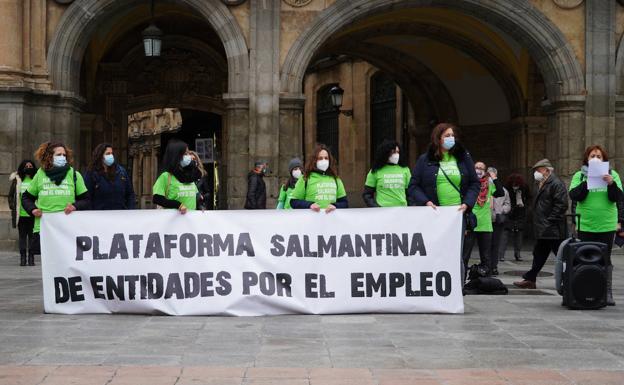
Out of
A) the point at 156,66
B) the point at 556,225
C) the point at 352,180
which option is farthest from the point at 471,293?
the point at 352,180

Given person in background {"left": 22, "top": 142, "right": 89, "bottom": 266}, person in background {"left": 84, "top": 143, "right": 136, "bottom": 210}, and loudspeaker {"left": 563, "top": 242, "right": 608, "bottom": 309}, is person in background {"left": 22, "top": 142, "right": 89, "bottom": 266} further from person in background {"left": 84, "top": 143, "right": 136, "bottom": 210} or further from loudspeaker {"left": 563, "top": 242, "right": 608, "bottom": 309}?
loudspeaker {"left": 563, "top": 242, "right": 608, "bottom": 309}

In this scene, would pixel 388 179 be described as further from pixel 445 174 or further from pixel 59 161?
pixel 59 161

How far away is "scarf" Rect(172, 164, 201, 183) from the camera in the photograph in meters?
10.7

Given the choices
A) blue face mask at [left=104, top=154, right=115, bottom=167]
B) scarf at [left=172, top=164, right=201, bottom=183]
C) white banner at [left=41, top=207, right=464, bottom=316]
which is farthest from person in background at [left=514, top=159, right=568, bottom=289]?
blue face mask at [left=104, top=154, right=115, bottom=167]

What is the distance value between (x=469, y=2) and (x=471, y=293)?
10.1 metres

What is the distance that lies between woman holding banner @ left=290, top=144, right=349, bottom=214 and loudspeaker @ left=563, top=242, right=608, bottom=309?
2.19 m

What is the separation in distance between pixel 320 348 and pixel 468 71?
21.4 meters

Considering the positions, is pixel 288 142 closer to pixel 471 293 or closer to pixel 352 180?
pixel 471 293

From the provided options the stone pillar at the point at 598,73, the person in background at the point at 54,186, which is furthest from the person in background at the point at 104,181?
the stone pillar at the point at 598,73

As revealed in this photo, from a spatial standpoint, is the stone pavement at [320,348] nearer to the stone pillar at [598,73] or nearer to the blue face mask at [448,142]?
the blue face mask at [448,142]

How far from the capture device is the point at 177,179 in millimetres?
10648

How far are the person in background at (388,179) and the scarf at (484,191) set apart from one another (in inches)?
73.9

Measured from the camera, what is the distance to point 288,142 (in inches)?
787

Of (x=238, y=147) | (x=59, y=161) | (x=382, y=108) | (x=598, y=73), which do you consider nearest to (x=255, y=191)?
(x=238, y=147)
